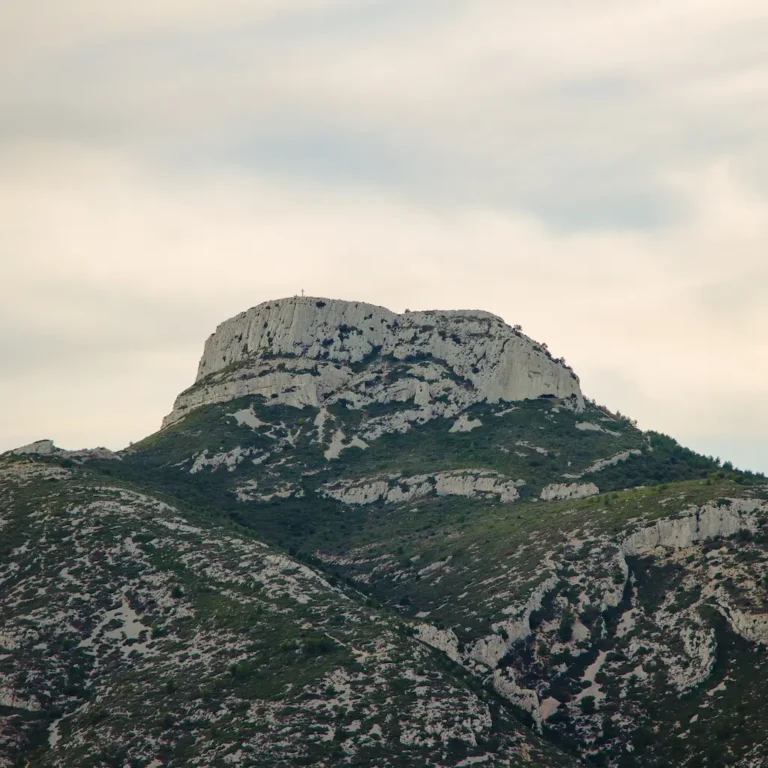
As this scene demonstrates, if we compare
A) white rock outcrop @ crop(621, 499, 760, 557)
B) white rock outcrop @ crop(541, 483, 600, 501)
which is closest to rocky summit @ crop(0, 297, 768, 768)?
white rock outcrop @ crop(621, 499, 760, 557)

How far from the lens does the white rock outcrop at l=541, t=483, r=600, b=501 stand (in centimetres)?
19025

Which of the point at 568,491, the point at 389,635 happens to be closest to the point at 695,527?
the point at 568,491

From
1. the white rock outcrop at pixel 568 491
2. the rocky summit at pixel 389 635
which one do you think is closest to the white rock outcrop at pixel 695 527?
the rocky summit at pixel 389 635

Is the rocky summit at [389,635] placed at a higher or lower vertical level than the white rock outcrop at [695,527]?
lower

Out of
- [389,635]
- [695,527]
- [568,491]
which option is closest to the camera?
[389,635]

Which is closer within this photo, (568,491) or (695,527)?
(695,527)

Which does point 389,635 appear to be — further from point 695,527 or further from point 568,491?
point 568,491

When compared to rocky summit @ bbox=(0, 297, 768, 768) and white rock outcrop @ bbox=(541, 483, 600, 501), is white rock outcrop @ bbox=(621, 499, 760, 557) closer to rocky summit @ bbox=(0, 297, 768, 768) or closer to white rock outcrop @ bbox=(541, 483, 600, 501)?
rocky summit @ bbox=(0, 297, 768, 768)

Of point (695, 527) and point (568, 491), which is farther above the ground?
point (568, 491)

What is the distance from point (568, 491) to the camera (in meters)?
191

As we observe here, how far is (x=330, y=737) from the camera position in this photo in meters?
118

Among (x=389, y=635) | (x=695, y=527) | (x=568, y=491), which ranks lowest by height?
(x=389, y=635)

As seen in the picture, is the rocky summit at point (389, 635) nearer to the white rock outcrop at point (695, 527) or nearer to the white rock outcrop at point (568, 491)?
the white rock outcrop at point (695, 527)

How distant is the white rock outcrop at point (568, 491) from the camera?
190250 millimetres
